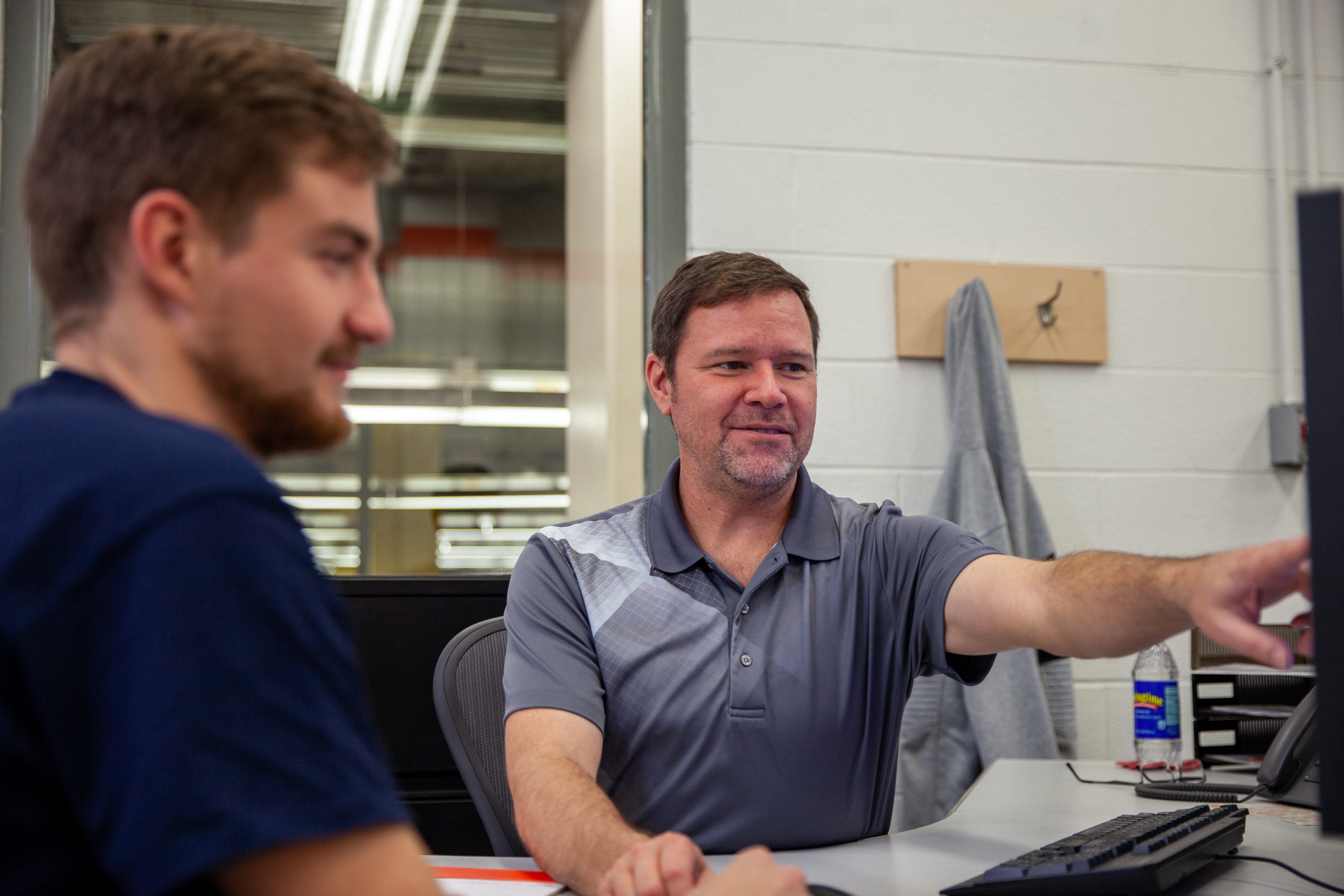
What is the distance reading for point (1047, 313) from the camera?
2.53m

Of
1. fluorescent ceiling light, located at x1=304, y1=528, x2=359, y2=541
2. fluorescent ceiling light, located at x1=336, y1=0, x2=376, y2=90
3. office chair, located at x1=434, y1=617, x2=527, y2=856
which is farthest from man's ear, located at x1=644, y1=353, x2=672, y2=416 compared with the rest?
fluorescent ceiling light, located at x1=336, y1=0, x2=376, y2=90

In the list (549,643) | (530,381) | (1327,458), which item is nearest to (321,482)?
(530,381)

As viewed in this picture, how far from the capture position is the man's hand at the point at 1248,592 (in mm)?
823

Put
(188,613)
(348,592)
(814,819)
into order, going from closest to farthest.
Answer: (188,613)
(814,819)
(348,592)

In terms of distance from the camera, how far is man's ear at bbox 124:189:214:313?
581mm

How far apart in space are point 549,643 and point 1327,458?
93 cm

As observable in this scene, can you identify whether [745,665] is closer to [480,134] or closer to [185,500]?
[185,500]

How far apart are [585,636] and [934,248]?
152 centimetres

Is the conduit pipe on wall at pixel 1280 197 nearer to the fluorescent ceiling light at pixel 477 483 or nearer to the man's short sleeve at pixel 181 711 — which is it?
the fluorescent ceiling light at pixel 477 483

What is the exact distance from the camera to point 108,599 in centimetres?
47

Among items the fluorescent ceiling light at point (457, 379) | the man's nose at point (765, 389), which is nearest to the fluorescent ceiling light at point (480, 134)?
the fluorescent ceiling light at point (457, 379)

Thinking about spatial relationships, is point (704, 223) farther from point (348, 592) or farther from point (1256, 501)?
point (1256, 501)

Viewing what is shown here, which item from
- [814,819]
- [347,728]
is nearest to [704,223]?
[814,819]

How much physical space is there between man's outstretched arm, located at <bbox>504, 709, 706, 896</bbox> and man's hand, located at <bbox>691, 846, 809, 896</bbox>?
4.2 inches
